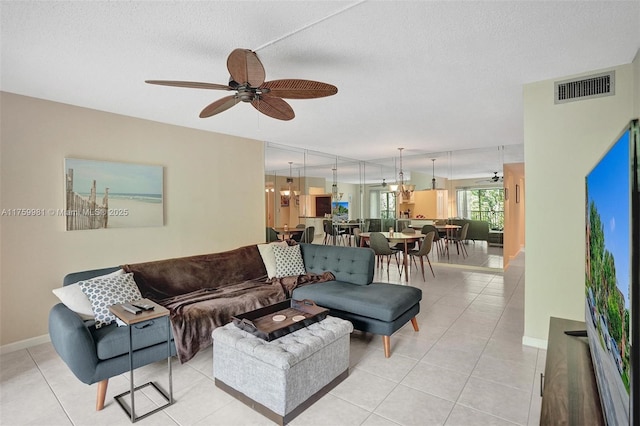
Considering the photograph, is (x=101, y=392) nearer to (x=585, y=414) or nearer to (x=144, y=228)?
(x=144, y=228)

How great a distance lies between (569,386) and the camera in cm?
139

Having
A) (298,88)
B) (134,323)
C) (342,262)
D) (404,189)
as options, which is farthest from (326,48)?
(404,189)

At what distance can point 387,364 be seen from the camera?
2.68 meters

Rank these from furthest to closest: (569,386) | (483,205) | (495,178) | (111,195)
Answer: (483,205) < (495,178) < (111,195) < (569,386)

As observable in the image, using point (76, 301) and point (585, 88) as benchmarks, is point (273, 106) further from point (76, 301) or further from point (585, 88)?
point (585, 88)

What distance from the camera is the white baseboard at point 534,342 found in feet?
9.70

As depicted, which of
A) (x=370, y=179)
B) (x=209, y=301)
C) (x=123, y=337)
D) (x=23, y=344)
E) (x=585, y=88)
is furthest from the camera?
(x=370, y=179)

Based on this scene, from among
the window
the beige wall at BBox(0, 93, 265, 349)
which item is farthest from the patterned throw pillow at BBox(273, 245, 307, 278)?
the window

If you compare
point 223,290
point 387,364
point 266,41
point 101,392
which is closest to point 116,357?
point 101,392

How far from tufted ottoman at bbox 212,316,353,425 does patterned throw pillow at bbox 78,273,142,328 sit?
876 mm

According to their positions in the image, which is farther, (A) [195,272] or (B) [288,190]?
(B) [288,190]

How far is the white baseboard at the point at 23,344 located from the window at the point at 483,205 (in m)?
7.71

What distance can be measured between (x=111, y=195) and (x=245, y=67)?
113 inches

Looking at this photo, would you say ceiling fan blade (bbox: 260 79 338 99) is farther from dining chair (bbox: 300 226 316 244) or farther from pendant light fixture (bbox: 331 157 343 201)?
pendant light fixture (bbox: 331 157 343 201)
